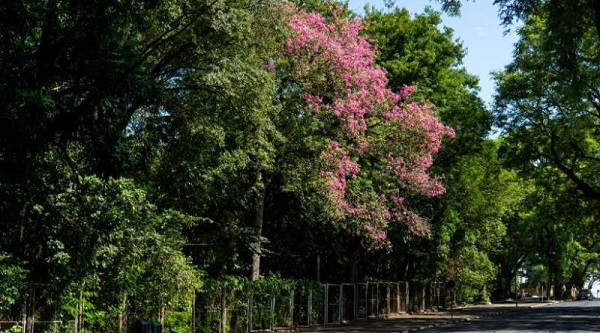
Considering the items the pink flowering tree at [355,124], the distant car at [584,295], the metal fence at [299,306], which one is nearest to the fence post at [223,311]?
the metal fence at [299,306]

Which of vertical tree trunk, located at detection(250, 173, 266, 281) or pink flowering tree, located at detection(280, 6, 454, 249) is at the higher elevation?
pink flowering tree, located at detection(280, 6, 454, 249)

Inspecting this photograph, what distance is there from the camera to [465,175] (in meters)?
39.2

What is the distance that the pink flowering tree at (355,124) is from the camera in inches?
904

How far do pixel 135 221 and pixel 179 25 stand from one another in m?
5.29

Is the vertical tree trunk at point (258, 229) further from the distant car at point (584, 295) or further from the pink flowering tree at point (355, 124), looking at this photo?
the distant car at point (584, 295)

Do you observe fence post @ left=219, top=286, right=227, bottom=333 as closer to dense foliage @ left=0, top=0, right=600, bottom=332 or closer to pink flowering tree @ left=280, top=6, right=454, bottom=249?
dense foliage @ left=0, top=0, right=600, bottom=332

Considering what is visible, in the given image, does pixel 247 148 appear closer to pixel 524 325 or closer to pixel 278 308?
pixel 278 308

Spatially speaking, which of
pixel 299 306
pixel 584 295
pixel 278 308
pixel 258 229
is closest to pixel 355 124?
pixel 258 229

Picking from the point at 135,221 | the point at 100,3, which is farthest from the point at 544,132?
the point at 100,3

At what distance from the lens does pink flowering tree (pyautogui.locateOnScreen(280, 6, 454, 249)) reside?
75.3ft

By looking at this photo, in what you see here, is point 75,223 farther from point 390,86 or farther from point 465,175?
point 465,175

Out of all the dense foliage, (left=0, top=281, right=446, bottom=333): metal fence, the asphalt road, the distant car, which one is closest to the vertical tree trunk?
the dense foliage

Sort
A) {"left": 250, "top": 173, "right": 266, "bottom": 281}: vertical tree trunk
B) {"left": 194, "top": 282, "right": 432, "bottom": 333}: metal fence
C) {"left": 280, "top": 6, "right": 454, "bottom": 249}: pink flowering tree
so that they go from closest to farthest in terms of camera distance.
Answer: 1. {"left": 194, "top": 282, "right": 432, "bottom": 333}: metal fence
2. {"left": 280, "top": 6, "right": 454, "bottom": 249}: pink flowering tree
3. {"left": 250, "top": 173, "right": 266, "bottom": 281}: vertical tree trunk

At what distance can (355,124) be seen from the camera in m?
24.0
